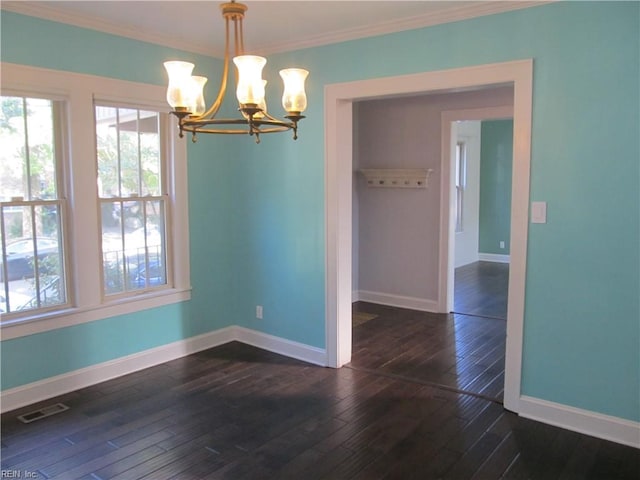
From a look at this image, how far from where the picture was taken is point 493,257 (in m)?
9.25

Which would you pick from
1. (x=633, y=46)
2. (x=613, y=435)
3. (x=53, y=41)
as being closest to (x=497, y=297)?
(x=613, y=435)

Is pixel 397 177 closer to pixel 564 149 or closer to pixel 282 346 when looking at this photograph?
pixel 282 346

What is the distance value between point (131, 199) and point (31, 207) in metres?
0.72

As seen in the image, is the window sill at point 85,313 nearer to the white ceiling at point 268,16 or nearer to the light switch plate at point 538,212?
the white ceiling at point 268,16

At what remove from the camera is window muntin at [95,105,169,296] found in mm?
3883

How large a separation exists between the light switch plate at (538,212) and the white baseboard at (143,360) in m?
1.97

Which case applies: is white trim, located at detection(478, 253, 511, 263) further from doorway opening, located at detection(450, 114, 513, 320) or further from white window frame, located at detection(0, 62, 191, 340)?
white window frame, located at detection(0, 62, 191, 340)

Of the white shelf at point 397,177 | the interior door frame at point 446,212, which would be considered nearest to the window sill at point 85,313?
the white shelf at point 397,177

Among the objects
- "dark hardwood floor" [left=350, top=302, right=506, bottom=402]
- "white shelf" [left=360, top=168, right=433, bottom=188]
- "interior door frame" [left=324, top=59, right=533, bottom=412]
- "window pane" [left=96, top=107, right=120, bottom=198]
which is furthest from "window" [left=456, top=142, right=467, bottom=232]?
"window pane" [left=96, top=107, right=120, bottom=198]

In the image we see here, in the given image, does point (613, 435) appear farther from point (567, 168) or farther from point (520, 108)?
point (520, 108)

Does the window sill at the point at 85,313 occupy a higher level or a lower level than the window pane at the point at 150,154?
lower

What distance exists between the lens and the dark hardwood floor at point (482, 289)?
595 centimetres

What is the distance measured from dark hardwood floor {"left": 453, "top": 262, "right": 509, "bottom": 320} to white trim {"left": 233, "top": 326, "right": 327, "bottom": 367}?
2.22 metres

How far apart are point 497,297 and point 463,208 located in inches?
101
